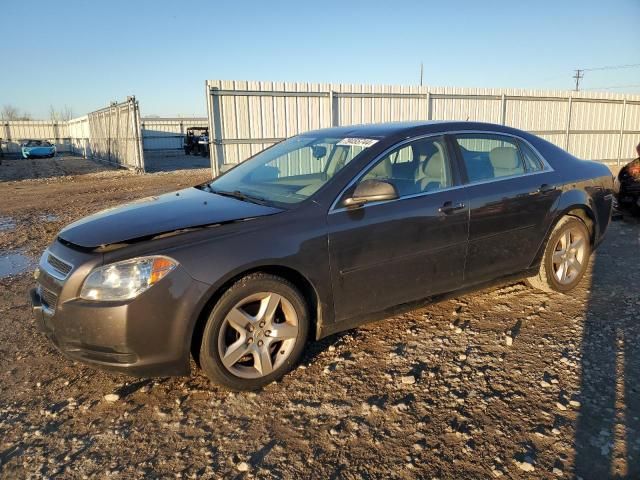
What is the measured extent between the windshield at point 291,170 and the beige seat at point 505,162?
1193mm

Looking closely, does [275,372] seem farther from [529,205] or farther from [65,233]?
[529,205]

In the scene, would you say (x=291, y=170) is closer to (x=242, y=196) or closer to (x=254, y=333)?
(x=242, y=196)

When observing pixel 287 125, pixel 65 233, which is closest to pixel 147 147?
pixel 287 125

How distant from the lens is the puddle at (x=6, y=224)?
856cm

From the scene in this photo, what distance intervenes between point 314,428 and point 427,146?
2.25 meters

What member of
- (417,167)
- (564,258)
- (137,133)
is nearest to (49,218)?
(417,167)

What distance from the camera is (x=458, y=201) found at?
3.69m

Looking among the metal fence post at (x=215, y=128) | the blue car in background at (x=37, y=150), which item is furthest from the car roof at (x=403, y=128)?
the blue car in background at (x=37, y=150)

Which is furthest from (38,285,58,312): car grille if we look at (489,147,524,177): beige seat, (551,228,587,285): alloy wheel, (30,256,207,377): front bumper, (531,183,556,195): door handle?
(551,228,587,285): alloy wheel

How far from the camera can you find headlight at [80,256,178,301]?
265cm

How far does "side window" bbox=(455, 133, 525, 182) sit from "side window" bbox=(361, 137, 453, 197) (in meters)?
0.22

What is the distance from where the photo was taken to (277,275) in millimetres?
3041

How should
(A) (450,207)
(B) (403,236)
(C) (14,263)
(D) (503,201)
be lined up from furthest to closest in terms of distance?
1. (C) (14,263)
2. (D) (503,201)
3. (A) (450,207)
4. (B) (403,236)

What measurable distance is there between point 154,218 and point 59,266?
0.62 meters
